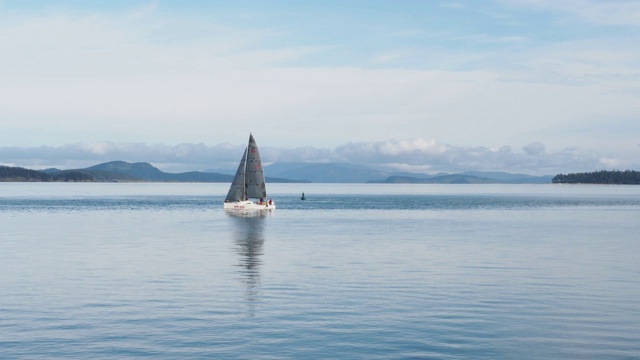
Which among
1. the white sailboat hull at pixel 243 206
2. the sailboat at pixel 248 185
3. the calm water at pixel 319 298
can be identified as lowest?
the calm water at pixel 319 298

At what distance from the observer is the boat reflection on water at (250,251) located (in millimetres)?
38750

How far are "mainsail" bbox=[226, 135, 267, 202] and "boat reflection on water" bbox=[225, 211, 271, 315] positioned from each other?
59.9ft

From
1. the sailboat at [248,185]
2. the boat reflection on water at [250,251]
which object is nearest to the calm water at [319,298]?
the boat reflection on water at [250,251]

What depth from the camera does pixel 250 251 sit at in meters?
61.2

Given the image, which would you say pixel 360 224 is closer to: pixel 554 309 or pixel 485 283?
pixel 485 283

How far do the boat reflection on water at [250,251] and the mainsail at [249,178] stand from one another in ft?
59.9

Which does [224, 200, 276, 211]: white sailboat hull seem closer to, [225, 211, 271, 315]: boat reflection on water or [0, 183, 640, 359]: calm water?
[225, 211, 271, 315]: boat reflection on water

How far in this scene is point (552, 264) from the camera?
168ft

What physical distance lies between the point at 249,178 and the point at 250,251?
70313 mm

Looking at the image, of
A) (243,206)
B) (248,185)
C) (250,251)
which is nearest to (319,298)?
(250,251)

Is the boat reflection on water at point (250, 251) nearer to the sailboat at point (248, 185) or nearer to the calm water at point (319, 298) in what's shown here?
the calm water at point (319, 298)

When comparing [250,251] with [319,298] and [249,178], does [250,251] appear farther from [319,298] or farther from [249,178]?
[249,178]

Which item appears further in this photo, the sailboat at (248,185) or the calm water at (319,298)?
the sailboat at (248,185)

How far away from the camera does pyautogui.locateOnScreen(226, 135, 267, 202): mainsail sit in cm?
12712
